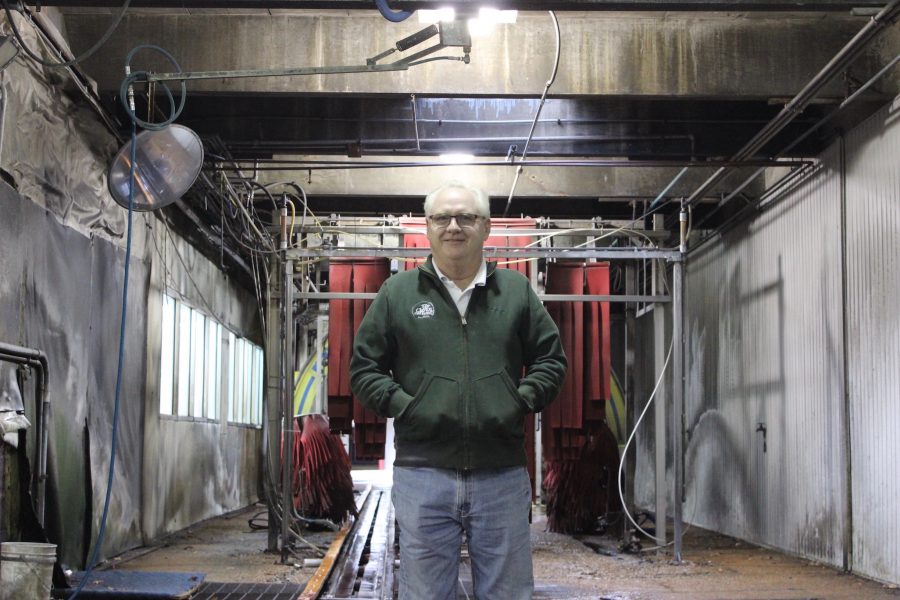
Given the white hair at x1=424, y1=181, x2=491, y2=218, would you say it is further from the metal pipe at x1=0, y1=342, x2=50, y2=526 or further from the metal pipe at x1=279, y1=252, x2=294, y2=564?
the metal pipe at x1=279, y1=252, x2=294, y2=564

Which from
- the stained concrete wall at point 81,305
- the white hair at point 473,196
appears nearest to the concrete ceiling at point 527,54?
the stained concrete wall at point 81,305

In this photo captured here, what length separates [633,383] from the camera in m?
8.86

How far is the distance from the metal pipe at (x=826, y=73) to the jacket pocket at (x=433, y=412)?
2900mm

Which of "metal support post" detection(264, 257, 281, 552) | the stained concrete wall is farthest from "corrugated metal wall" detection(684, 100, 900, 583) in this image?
the stained concrete wall

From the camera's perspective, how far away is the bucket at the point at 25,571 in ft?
13.6

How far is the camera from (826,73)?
5.71 m

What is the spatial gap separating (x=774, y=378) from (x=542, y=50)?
3537 millimetres

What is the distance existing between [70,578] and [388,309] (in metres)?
3.61

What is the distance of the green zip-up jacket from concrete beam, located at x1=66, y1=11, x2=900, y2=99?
4.08 meters

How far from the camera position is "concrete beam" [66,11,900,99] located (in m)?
6.49

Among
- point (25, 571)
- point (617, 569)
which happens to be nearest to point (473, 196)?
point (25, 571)

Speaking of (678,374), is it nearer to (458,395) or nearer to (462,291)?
(462,291)

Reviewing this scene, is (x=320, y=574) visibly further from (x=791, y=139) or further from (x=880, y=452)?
(x=791, y=139)

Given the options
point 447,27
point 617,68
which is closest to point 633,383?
point 617,68
